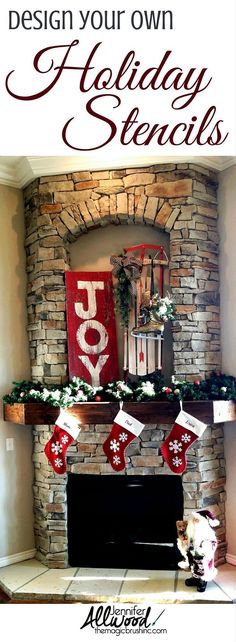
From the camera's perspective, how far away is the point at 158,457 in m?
3.46

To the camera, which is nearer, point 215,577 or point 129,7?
point 129,7

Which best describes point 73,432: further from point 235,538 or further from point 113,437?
point 235,538

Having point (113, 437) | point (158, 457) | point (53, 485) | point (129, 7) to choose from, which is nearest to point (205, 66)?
point (129, 7)

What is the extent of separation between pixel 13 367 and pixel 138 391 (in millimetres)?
981

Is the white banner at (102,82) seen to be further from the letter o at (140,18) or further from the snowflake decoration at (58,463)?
the snowflake decoration at (58,463)

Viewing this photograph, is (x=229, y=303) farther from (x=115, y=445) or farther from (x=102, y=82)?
(x=102, y=82)

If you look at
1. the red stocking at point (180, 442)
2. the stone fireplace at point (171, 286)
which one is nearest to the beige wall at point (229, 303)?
the stone fireplace at point (171, 286)

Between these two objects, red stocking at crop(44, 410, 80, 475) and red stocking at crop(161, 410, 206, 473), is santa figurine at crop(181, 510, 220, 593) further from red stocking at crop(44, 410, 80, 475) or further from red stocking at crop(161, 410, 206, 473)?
red stocking at crop(44, 410, 80, 475)

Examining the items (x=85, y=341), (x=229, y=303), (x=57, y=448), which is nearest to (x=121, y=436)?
(x=57, y=448)

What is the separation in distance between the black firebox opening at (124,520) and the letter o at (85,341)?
831 millimetres

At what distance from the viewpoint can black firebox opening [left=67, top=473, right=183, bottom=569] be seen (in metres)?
3.53

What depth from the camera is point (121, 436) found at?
3277mm

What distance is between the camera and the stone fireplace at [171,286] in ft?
11.4

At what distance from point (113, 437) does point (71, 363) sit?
1.92 feet
